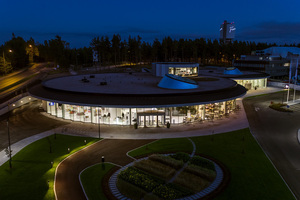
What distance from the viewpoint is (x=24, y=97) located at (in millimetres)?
64812

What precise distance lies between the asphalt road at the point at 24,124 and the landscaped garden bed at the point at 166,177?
22.3 metres

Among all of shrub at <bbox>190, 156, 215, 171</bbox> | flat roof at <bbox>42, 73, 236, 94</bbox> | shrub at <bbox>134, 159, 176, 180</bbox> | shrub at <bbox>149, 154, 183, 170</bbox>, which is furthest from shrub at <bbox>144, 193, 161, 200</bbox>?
flat roof at <bbox>42, 73, 236, 94</bbox>

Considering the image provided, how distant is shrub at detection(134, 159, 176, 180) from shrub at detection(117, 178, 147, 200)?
389 centimetres

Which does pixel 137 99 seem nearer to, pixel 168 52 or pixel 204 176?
pixel 204 176

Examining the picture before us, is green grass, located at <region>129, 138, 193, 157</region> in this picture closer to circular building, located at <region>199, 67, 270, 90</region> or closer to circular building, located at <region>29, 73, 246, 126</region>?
circular building, located at <region>29, 73, 246, 126</region>

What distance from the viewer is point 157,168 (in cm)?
2745

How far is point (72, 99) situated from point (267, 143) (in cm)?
3495

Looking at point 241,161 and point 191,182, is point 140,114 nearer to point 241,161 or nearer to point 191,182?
point 241,161

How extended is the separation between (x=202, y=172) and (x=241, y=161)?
7.45m

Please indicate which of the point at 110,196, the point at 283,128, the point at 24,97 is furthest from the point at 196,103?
the point at 24,97

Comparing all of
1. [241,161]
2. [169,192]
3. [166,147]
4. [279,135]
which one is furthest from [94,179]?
[279,135]

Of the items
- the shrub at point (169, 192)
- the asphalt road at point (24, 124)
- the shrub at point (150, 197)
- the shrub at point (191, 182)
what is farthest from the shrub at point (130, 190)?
the asphalt road at point (24, 124)

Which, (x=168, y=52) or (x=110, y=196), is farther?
(x=168, y=52)

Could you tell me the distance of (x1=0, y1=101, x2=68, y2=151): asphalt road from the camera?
133 ft
